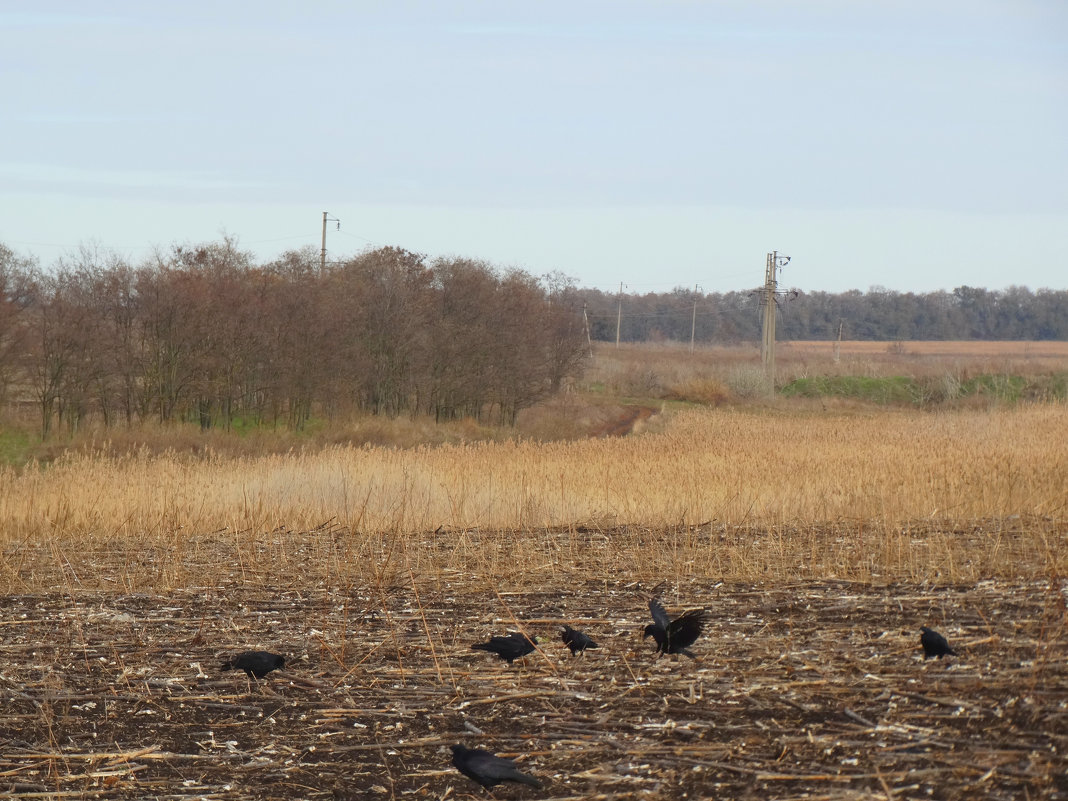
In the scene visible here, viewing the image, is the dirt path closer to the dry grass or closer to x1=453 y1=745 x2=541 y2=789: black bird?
the dry grass

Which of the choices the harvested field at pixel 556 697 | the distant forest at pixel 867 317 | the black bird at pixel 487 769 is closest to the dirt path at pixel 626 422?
the harvested field at pixel 556 697

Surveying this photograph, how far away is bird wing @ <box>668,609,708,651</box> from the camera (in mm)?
5000

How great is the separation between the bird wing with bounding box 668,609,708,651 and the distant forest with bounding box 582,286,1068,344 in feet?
336

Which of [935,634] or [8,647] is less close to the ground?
[935,634]

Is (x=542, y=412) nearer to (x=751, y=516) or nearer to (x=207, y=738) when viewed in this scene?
(x=751, y=516)

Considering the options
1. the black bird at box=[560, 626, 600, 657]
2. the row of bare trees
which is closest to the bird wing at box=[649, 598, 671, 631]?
the black bird at box=[560, 626, 600, 657]

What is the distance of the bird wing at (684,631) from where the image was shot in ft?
16.4

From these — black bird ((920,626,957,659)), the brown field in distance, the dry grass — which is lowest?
the dry grass

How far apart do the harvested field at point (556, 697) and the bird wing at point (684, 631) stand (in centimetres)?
17

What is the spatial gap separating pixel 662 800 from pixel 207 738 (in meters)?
2.02

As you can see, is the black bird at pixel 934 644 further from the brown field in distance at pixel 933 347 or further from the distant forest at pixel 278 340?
the brown field in distance at pixel 933 347

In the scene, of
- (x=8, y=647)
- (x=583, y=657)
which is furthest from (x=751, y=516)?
(x=8, y=647)

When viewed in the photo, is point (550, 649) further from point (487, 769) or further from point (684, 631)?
point (487, 769)

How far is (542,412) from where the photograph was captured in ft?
127
